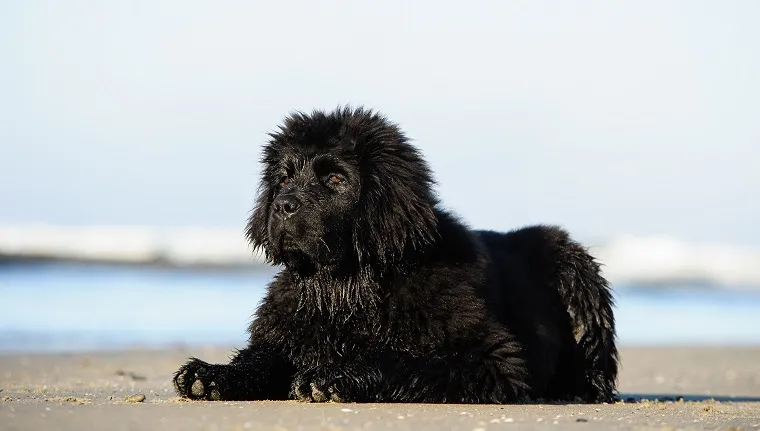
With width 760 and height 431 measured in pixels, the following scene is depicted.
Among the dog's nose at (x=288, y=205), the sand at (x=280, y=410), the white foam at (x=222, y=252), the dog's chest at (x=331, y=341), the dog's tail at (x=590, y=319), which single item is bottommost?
the sand at (x=280, y=410)

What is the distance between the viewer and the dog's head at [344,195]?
7.12m

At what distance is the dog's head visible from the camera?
23.4 feet

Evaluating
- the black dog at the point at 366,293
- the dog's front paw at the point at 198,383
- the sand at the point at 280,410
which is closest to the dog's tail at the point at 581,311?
the sand at the point at 280,410

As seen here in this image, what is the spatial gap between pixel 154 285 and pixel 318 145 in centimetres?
2045

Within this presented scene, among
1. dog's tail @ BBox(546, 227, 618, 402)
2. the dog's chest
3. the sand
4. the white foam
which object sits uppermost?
the white foam

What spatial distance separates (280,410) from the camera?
19.5 ft

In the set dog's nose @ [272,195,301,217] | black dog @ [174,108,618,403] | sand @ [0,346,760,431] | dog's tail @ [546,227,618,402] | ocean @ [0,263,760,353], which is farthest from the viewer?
ocean @ [0,263,760,353]

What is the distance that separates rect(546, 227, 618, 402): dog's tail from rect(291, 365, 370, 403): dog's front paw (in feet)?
8.97

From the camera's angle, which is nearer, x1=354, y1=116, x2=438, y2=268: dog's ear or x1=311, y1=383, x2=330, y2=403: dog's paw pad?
x1=311, y1=383, x2=330, y2=403: dog's paw pad

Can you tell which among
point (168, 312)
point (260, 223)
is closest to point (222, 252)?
point (168, 312)

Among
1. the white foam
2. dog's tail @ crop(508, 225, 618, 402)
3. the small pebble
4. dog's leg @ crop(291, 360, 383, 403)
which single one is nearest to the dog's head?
dog's leg @ crop(291, 360, 383, 403)

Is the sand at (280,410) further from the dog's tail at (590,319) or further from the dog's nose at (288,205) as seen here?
the dog's nose at (288,205)

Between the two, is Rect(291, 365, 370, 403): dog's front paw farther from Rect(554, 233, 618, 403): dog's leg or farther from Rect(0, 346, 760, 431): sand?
Rect(554, 233, 618, 403): dog's leg

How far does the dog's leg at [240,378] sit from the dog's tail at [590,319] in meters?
2.76
